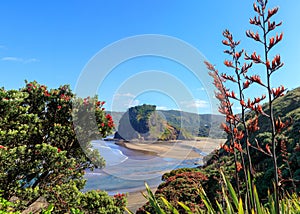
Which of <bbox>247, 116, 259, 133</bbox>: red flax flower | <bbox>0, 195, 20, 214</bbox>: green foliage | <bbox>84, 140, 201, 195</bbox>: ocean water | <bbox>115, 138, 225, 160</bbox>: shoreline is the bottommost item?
<bbox>84, 140, 201, 195</bbox>: ocean water

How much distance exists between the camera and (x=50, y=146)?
4.86m

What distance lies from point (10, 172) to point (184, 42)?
21.3ft

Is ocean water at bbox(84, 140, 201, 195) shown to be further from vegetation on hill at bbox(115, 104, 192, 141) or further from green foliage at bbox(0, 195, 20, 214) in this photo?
green foliage at bbox(0, 195, 20, 214)

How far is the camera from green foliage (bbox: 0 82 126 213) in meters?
4.64

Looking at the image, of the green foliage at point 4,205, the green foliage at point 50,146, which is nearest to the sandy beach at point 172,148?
the green foliage at point 50,146

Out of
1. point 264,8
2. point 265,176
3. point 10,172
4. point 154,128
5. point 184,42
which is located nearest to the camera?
point 264,8

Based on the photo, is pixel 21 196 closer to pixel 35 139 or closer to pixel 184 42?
pixel 35 139

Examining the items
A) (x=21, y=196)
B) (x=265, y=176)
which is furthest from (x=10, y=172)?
(x=265, y=176)

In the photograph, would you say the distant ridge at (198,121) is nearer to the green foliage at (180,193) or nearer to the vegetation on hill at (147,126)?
the green foliage at (180,193)

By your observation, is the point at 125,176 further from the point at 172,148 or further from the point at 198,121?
the point at 172,148

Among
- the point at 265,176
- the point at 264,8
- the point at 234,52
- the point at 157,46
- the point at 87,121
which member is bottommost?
the point at 265,176

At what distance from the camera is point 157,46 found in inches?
340

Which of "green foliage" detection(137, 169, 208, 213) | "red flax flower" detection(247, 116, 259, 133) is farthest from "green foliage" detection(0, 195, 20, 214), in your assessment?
"green foliage" detection(137, 169, 208, 213)

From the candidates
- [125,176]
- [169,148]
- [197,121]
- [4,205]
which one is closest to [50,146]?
[4,205]
